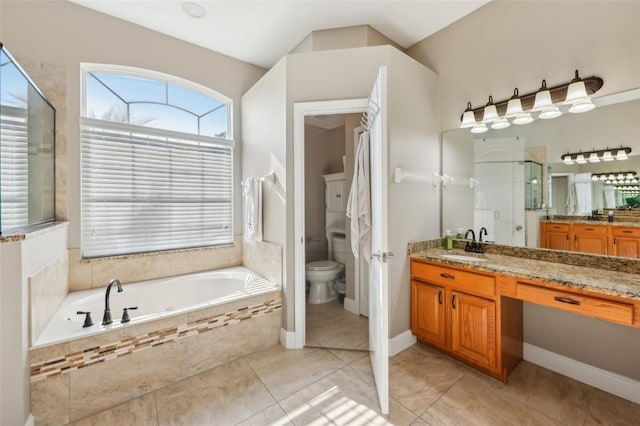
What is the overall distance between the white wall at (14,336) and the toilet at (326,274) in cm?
234

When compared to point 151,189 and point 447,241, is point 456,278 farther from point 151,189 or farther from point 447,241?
point 151,189

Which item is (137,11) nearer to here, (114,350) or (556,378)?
(114,350)

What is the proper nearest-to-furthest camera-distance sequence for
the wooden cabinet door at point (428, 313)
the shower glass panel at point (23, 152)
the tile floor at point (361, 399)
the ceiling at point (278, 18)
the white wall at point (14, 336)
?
the white wall at point (14, 336) → the shower glass panel at point (23, 152) → the tile floor at point (361, 399) → the wooden cabinet door at point (428, 313) → the ceiling at point (278, 18)

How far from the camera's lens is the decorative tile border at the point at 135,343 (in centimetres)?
152

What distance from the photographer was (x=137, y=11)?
7.73ft

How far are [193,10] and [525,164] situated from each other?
3155 mm

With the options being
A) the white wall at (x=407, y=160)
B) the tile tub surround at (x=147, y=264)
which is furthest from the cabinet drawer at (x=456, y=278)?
the tile tub surround at (x=147, y=264)

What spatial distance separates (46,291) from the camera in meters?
1.75

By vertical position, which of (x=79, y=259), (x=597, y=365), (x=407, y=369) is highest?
(x=79, y=259)

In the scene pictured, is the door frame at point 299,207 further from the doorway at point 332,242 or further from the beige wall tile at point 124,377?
the beige wall tile at point 124,377

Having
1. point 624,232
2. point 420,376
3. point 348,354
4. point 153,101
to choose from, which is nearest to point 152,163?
point 153,101

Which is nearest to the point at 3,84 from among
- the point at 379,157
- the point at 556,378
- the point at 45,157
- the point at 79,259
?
the point at 45,157

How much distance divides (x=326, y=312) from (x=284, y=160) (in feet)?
6.14

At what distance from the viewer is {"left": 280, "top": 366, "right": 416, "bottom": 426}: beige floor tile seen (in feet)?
5.09
